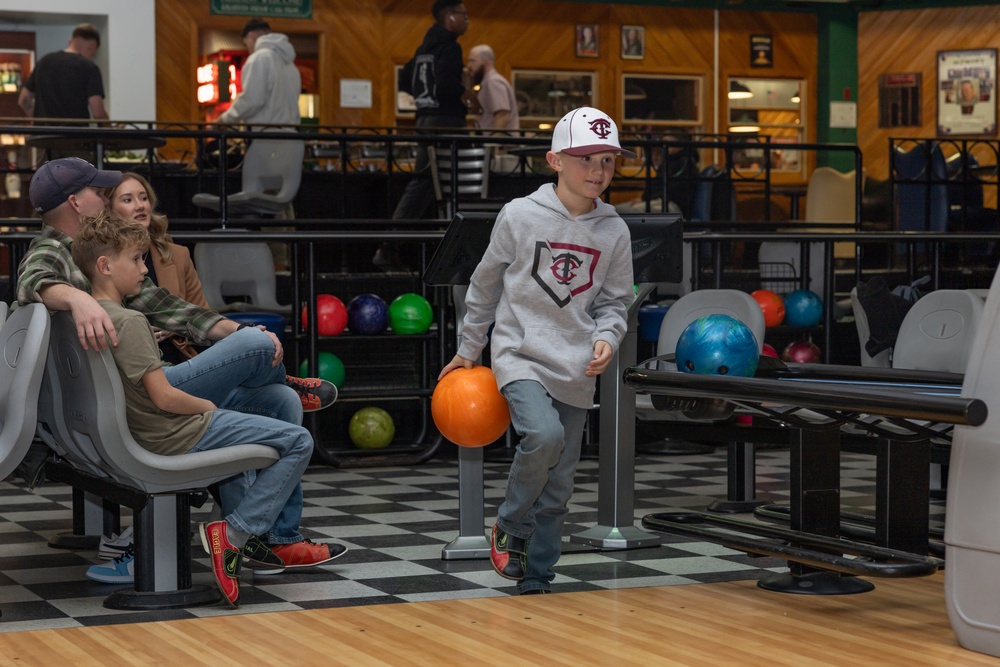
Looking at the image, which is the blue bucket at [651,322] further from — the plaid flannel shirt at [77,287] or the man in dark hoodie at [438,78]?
the plaid flannel shirt at [77,287]

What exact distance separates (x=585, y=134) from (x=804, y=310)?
4.61 metres

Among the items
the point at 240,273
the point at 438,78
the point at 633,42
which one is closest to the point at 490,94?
the point at 438,78

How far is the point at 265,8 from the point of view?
13.4m

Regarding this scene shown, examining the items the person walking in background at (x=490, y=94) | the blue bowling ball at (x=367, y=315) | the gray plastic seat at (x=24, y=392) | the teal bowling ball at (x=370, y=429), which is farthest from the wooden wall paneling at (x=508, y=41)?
the gray plastic seat at (x=24, y=392)

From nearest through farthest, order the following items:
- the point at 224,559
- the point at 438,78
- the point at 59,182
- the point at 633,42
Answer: the point at 224,559, the point at 59,182, the point at 438,78, the point at 633,42

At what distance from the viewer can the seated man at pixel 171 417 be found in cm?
372

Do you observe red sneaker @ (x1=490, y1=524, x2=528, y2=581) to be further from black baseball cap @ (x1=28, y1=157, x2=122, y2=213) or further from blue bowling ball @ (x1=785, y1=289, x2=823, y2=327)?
blue bowling ball @ (x1=785, y1=289, x2=823, y2=327)

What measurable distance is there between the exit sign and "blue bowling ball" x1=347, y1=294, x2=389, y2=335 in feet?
22.1

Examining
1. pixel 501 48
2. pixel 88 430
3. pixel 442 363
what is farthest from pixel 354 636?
pixel 501 48

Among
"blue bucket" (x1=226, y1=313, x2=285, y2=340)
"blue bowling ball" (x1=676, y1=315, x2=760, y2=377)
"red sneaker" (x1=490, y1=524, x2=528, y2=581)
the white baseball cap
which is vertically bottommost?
"red sneaker" (x1=490, y1=524, x2=528, y2=581)

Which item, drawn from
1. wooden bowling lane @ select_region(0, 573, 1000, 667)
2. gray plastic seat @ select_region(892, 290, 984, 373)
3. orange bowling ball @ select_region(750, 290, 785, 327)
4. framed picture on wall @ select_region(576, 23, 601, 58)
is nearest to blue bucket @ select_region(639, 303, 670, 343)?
orange bowling ball @ select_region(750, 290, 785, 327)

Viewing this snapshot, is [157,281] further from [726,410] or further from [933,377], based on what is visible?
[933,377]

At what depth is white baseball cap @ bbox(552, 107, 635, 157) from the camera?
3877 mm

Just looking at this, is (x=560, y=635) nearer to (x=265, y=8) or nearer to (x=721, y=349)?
(x=721, y=349)
